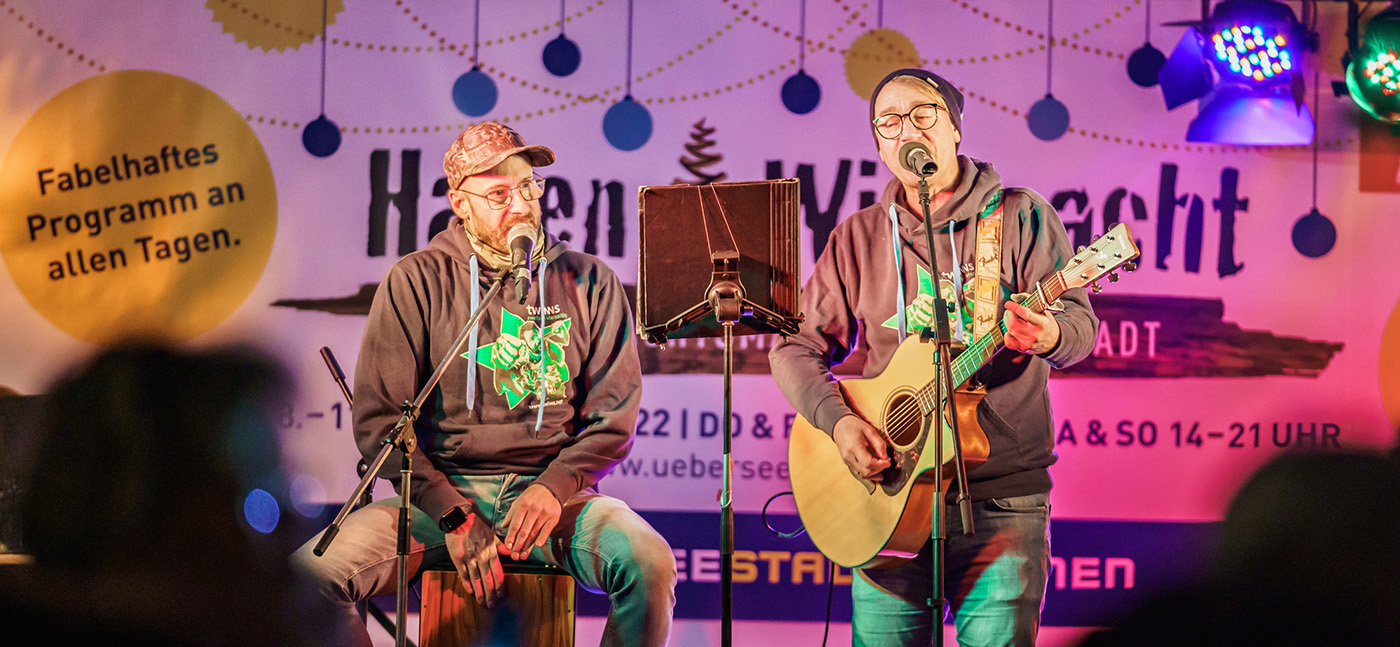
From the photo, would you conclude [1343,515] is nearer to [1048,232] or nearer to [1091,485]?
[1091,485]

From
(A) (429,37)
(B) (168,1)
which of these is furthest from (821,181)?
(B) (168,1)

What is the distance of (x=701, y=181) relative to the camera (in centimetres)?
462

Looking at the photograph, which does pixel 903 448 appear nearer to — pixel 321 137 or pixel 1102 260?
pixel 1102 260

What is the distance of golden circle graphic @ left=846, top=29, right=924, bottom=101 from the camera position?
4.62m

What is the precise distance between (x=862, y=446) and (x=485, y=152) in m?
1.59

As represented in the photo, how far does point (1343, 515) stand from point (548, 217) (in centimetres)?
348

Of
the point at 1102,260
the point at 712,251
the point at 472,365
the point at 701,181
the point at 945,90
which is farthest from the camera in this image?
the point at 701,181

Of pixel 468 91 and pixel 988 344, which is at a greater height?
pixel 468 91

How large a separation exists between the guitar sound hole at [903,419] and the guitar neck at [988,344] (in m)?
0.06

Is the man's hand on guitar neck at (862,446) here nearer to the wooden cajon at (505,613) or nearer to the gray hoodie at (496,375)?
the gray hoodie at (496,375)

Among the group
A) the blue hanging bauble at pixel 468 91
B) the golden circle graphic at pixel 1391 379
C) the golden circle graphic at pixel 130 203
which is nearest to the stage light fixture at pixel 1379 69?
the golden circle graphic at pixel 1391 379

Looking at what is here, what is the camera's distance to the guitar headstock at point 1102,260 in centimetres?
316

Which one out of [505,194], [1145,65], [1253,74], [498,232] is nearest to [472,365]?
[498,232]

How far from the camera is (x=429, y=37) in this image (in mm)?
4707
